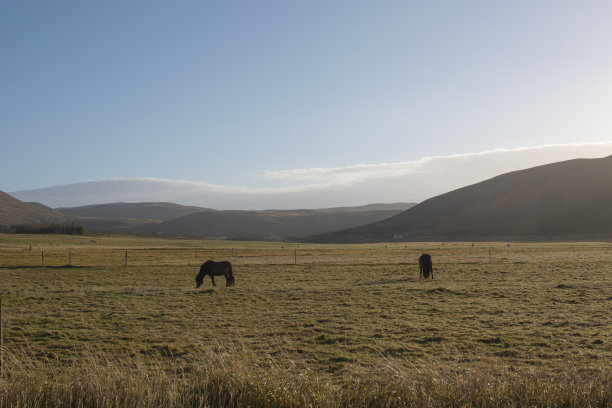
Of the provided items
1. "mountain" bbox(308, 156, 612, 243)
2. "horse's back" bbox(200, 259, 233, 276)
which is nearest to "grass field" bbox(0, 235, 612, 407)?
"horse's back" bbox(200, 259, 233, 276)

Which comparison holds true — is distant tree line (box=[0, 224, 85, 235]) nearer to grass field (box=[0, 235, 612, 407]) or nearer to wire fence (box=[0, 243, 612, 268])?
wire fence (box=[0, 243, 612, 268])

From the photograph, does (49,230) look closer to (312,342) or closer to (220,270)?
(220,270)

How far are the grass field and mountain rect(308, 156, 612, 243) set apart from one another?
385 ft

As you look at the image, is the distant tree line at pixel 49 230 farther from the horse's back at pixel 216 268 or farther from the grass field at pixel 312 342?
the horse's back at pixel 216 268

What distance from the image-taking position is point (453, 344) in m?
10.6

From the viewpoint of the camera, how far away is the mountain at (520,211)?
137375 millimetres

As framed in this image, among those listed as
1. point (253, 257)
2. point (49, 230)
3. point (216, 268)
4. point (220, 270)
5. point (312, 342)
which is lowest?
point (253, 257)

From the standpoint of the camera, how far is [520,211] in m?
157

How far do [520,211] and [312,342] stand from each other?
164m

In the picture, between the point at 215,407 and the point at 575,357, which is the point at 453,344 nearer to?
the point at 575,357

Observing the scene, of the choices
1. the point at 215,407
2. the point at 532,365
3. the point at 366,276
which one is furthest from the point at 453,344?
the point at 366,276

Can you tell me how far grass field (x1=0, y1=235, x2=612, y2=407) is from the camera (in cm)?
521

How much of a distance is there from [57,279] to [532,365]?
28.1 metres

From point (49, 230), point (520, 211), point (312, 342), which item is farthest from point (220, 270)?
point (520, 211)
